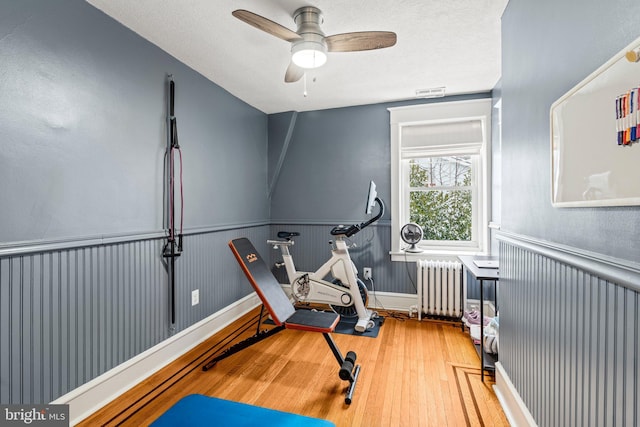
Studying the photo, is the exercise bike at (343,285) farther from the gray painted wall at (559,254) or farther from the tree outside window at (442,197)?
the gray painted wall at (559,254)

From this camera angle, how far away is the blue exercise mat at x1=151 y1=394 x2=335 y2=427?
1.66 m

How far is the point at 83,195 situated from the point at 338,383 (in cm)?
212

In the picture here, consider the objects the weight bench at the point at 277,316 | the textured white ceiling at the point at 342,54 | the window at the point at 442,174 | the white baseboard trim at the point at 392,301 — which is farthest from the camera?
the white baseboard trim at the point at 392,301

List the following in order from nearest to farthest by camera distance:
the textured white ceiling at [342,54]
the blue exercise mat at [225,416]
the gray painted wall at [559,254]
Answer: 1. the gray painted wall at [559,254]
2. the blue exercise mat at [225,416]
3. the textured white ceiling at [342,54]

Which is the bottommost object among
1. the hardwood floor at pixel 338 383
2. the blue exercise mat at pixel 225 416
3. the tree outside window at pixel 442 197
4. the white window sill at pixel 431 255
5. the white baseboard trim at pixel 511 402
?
the hardwood floor at pixel 338 383

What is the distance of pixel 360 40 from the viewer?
1.83 m

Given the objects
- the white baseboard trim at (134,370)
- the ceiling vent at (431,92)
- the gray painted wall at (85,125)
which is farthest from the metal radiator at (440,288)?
the gray painted wall at (85,125)

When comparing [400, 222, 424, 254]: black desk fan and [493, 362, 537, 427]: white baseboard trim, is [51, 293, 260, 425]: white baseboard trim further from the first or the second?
[493, 362, 537, 427]: white baseboard trim

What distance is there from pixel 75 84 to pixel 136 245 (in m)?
1.09

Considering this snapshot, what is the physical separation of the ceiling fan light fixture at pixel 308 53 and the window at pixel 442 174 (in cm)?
177

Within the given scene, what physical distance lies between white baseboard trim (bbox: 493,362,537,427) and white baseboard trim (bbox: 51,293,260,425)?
8.09 feet

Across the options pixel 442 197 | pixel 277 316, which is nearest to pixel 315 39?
pixel 277 316

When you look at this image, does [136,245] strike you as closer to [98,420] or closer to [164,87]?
[98,420]

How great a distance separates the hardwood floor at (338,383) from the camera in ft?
5.90
